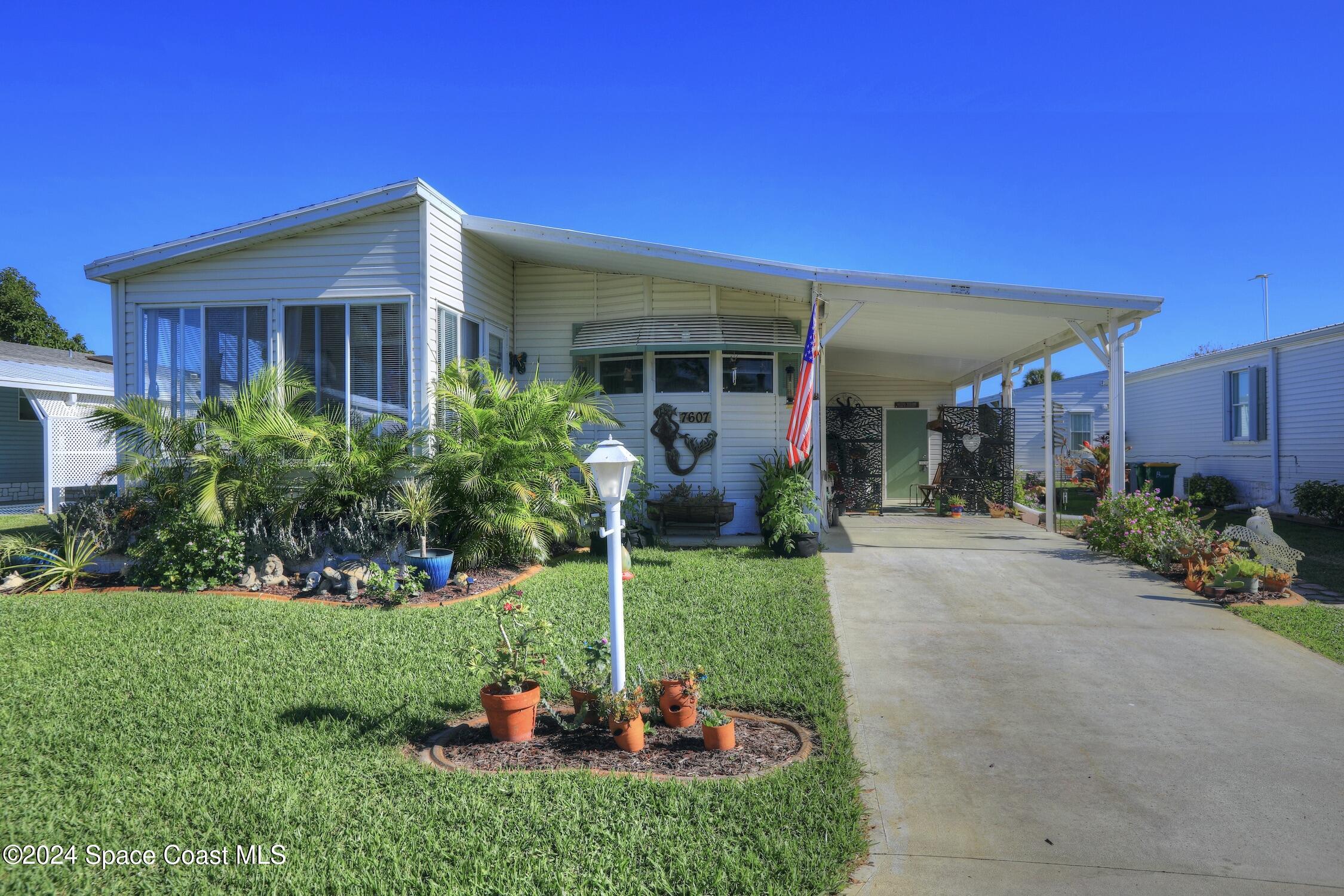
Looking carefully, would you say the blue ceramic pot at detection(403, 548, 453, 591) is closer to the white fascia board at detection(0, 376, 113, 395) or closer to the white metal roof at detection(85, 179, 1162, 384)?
the white metal roof at detection(85, 179, 1162, 384)

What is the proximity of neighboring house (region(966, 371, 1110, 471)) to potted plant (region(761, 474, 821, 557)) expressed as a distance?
42.9 ft

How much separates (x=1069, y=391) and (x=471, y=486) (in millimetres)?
18987

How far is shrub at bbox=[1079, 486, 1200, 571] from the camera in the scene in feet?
27.4

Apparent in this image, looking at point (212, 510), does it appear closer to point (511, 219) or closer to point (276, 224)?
point (276, 224)

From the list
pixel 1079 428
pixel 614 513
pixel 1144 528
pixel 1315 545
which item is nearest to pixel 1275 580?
pixel 1144 528

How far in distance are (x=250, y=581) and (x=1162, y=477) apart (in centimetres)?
1881

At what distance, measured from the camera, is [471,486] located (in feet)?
25.0

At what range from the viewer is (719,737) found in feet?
11.9

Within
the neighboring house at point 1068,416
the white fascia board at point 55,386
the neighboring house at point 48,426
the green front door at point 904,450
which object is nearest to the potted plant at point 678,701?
the neighboring house at point 48,426

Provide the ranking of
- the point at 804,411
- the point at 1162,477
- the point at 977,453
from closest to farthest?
the point at 804,411
the point at 977,453
the point at 1162,477

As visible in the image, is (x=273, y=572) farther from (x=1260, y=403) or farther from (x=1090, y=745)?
(x=1260, y=403)

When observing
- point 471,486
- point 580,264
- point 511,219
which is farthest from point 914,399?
point 471,486

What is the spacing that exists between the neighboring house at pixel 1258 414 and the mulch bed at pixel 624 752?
46.9ft

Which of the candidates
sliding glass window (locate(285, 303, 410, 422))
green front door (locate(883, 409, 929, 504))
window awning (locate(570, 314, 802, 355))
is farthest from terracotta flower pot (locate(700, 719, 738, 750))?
green front door (locate(883, 409, 929, 504))
